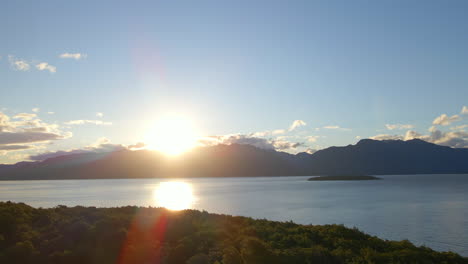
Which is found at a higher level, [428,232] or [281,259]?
[281,259]

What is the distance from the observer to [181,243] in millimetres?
29047

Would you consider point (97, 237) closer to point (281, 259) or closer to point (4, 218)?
point (4, 218)

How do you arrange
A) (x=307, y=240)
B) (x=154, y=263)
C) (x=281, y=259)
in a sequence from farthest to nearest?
(x=307, y=240) < (x=154, y=263) < (x=281, y=259)

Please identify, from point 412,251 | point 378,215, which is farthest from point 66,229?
point 378,215

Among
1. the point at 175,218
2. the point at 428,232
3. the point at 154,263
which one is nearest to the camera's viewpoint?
the point at 154,263

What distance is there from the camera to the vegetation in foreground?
80.5 feet

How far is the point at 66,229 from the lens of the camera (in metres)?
32.5

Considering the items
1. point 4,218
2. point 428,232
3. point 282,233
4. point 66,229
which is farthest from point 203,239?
point 428,232

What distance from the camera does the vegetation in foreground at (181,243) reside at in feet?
80.5

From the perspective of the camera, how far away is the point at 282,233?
32.6 metres

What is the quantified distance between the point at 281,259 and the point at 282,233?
343 inches

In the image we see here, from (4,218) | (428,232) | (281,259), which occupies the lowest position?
(428,232)

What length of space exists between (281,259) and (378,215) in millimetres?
59180

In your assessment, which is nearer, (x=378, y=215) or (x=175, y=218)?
(x=175, y=218)
